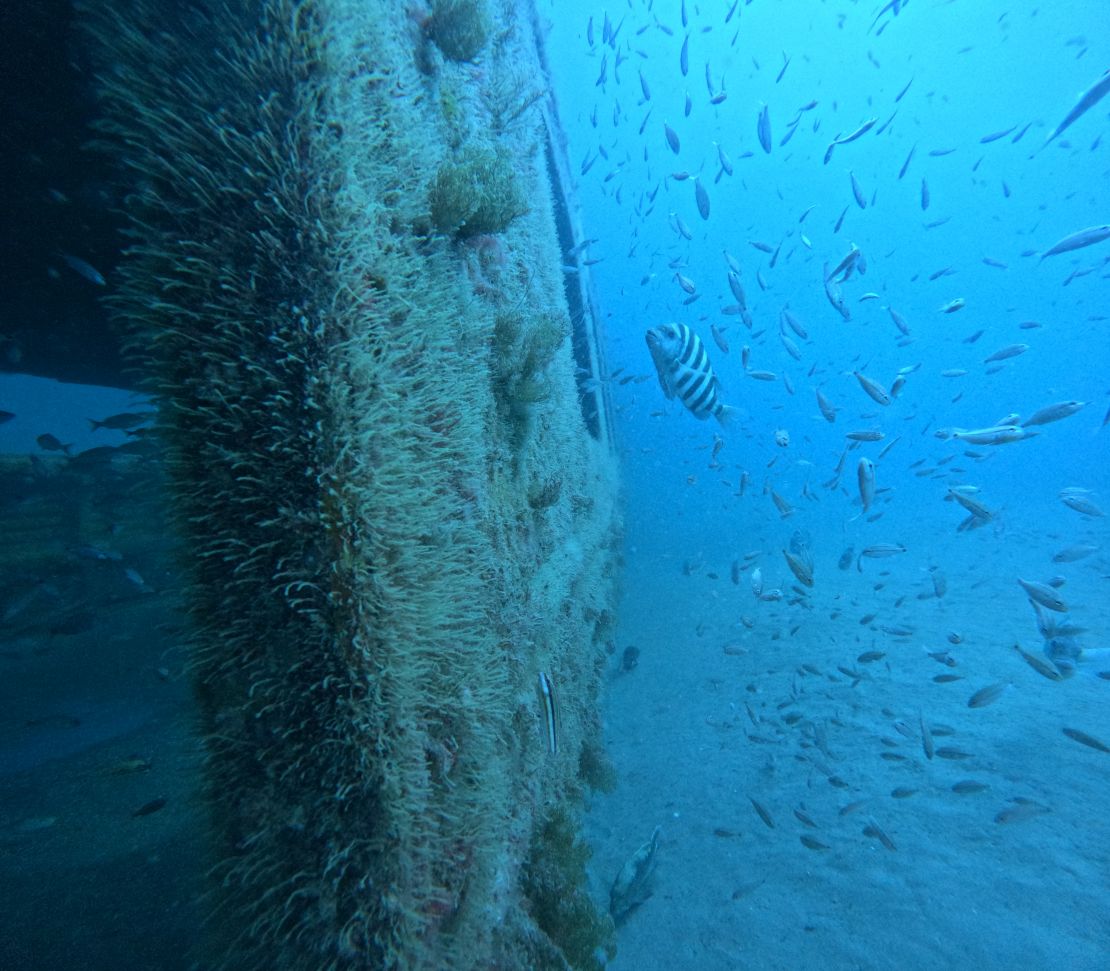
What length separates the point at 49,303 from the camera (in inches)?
234

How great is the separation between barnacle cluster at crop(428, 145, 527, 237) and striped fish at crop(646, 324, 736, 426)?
9.30 ft

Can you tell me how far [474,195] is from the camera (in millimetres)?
2729

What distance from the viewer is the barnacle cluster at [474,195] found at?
8.75 feet

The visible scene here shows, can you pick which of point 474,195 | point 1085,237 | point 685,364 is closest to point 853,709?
point 685,364

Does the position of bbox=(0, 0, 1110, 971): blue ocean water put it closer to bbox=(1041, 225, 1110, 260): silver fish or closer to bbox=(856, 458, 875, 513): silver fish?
bbox=(856, 458, 875, 513): silver fish

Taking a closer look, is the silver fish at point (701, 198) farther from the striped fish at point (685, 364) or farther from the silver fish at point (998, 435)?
the silver fish at point (998, 435)

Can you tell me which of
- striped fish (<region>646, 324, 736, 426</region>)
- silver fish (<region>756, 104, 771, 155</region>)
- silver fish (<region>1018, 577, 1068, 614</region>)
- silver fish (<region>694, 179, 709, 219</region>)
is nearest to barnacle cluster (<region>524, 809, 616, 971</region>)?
striped fish (<region>646, 324, 736, 426</region>)

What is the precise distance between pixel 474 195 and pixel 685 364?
140 inches

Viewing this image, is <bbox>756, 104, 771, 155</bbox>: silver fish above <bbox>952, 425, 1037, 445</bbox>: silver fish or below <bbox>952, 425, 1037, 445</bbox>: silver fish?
above

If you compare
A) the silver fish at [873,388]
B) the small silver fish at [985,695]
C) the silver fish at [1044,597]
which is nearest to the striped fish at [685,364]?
the silver fish at [873,388]

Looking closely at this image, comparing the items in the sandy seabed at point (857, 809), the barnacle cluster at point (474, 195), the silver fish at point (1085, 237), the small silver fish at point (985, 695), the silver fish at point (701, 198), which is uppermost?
the silver fish at point (701, 198)

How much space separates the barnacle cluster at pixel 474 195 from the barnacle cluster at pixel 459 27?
652 millimetres

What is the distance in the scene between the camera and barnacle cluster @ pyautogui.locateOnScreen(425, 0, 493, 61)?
3.02 metres

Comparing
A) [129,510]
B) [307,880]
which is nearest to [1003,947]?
[307,880]
